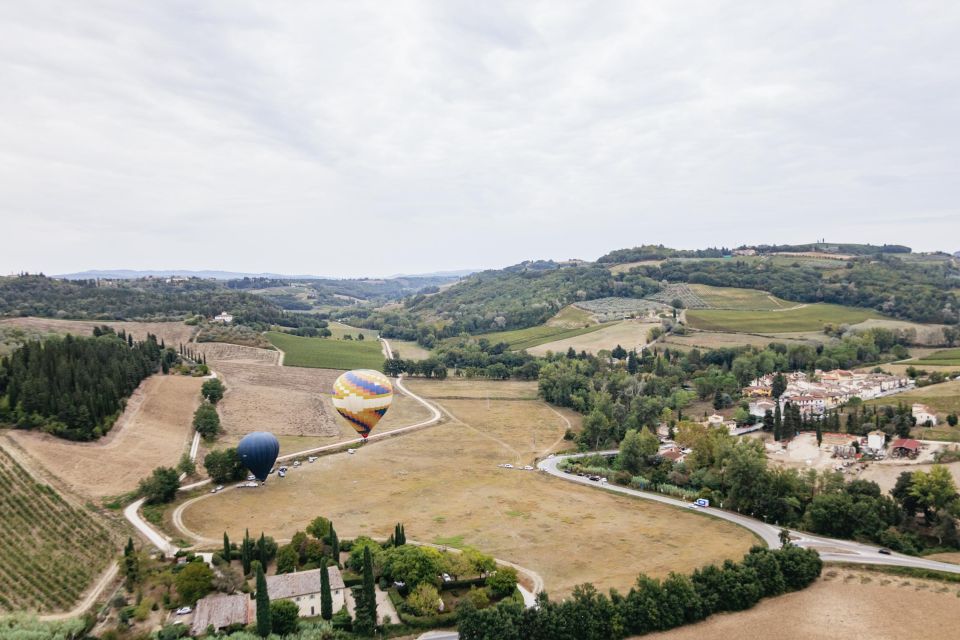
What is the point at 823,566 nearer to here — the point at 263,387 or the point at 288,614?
the point at 288,614

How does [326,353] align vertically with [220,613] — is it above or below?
above

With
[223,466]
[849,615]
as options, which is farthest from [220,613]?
[849,615]

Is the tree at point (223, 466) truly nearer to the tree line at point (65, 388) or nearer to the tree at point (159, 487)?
the tree at point (159, 487)

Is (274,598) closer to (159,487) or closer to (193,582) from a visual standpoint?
(193,582)

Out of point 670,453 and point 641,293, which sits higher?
point 641,293

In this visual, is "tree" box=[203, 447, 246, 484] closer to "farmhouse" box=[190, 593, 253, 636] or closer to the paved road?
→ "farmhouse" box=[190, 593, 253, 636]

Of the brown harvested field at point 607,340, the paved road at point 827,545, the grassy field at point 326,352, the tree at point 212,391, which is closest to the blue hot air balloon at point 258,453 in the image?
the tree at point 212,391

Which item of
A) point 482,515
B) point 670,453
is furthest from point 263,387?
point 670,453
